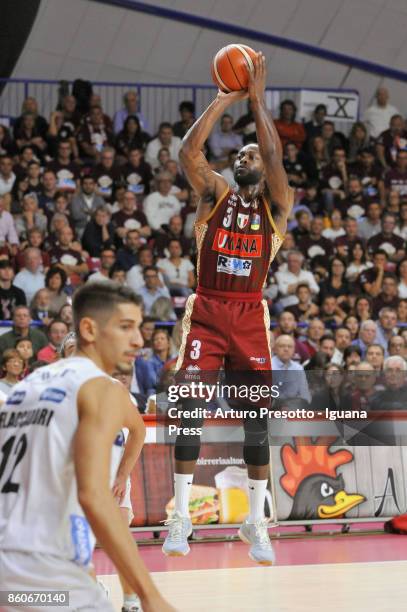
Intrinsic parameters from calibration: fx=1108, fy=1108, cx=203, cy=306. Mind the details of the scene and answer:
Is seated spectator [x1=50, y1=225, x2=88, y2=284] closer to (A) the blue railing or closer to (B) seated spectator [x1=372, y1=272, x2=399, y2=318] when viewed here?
(B) seated spectator [x1=372, y1=272, x2=399, y2=318]

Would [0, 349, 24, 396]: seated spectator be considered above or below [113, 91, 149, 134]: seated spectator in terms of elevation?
below

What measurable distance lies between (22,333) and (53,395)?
377 inches

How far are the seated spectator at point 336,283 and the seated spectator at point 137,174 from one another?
3719 mm

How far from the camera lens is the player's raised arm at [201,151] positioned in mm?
7727

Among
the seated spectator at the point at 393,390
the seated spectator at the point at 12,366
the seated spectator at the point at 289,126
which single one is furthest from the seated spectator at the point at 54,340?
the seated spectator at the point at 289,126

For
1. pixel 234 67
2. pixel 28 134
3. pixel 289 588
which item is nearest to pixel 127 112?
pixel 28 134

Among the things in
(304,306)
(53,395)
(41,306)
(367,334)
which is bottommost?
(53,395)

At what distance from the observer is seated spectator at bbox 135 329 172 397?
13.5 m

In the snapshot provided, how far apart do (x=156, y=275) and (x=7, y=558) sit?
1170 centimetres

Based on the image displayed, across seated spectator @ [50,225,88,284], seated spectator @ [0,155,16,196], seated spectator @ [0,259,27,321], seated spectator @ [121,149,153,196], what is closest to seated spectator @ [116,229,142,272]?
seated spectator @ [50,225,88,284]

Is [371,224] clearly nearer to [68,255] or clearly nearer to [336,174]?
[336,174]

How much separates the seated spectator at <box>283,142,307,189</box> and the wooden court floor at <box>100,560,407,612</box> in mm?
11602

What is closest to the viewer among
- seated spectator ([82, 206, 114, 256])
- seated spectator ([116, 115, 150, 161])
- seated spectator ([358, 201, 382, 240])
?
seated spectator ([82, 206, 114, 256])

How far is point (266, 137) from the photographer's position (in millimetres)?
7840
